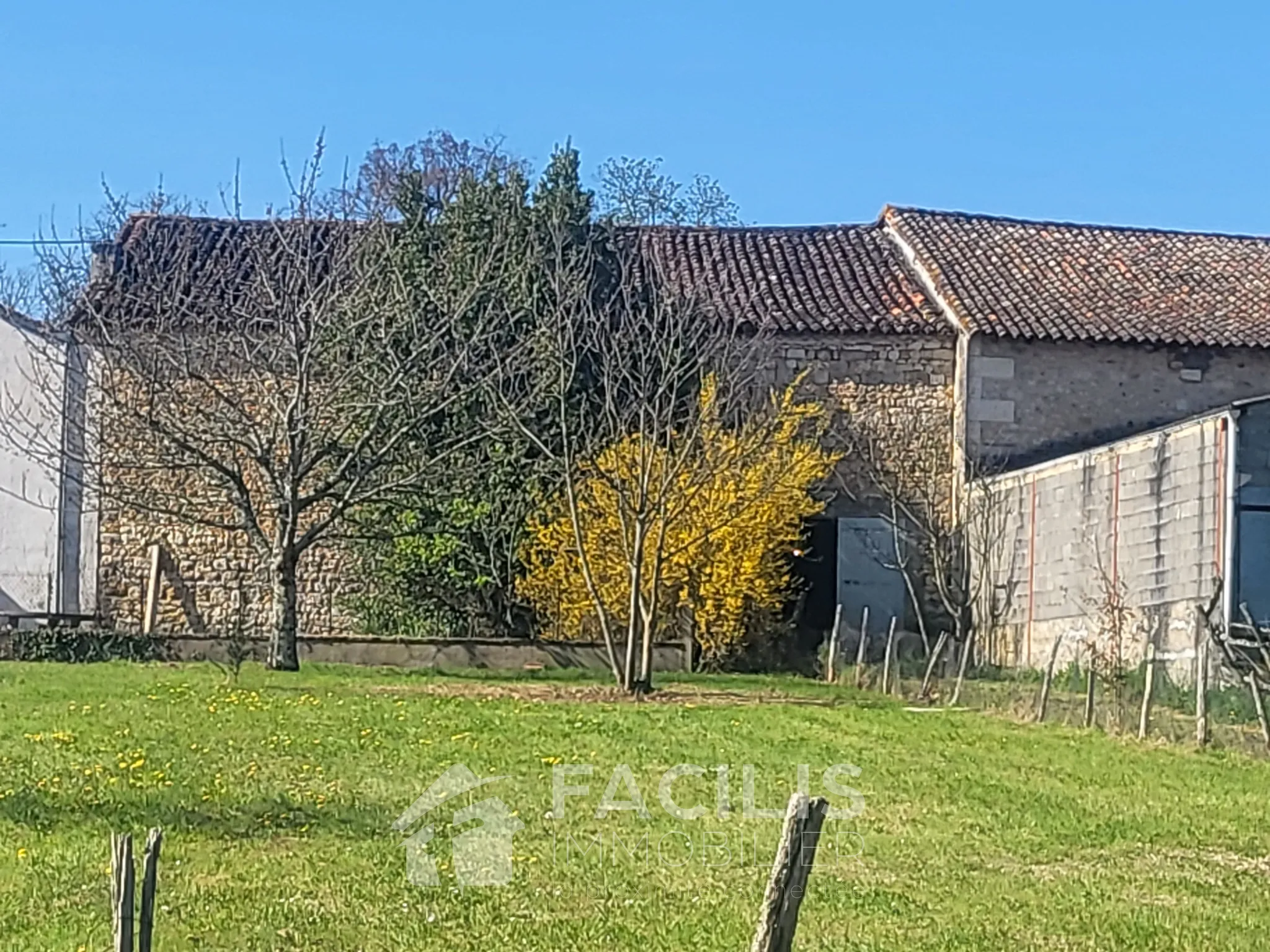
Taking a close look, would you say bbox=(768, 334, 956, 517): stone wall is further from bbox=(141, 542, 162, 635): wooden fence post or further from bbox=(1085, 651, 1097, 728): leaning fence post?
bbox=(1085, 651, 1097, 728): leaning fence post

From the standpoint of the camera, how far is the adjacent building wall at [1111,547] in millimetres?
20656

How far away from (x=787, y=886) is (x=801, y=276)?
25588mm

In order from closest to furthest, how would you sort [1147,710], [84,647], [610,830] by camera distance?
[610,830] < [1147,710] < [84,647]

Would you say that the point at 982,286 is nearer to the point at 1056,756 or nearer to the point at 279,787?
the point at 1056,756

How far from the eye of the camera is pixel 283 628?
2252 centimetres

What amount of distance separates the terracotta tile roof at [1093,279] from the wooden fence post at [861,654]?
542cm

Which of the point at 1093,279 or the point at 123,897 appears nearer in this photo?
the point at 123,897

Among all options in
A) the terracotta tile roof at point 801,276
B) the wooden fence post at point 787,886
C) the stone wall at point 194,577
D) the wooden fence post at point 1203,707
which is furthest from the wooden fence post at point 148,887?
the stone wall at point 194,577

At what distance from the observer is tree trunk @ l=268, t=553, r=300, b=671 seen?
22.5 meters

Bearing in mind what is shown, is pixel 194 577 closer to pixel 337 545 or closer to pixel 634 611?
pixel 337 545

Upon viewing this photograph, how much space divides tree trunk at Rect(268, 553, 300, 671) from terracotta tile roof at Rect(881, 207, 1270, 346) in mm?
11436

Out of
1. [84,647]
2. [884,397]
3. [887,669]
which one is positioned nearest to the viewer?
[887,669]

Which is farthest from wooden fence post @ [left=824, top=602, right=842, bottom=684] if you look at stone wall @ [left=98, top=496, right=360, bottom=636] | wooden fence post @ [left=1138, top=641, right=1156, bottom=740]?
stone wall @ [left=98, top=496, right=360, bottom=636]

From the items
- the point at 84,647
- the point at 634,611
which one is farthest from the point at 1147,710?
the point at 84,647
